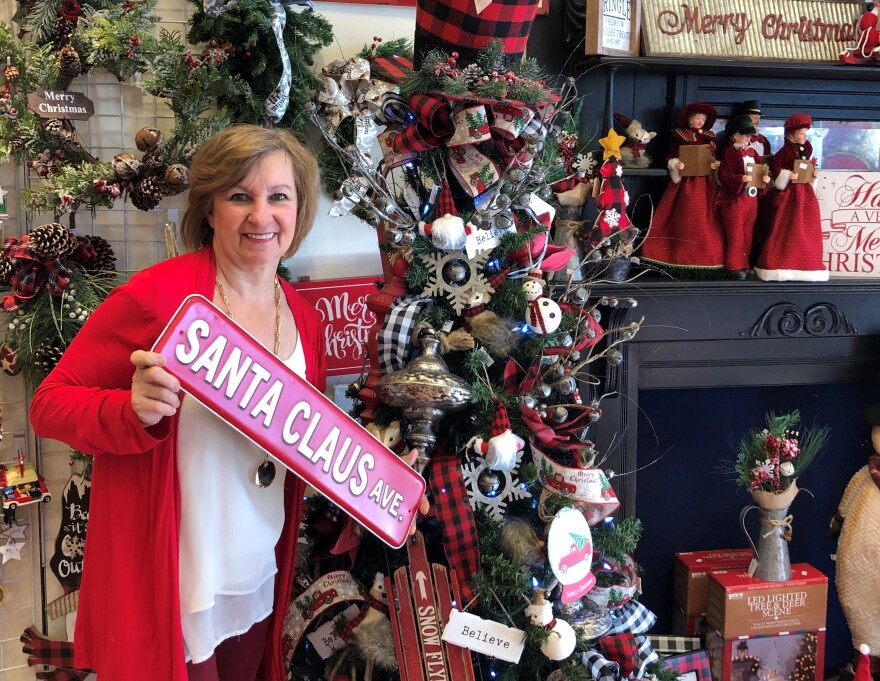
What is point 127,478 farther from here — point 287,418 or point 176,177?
point 176,177

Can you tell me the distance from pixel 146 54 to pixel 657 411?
5.70 ft

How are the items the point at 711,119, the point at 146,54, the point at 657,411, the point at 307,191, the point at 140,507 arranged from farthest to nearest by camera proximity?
1. the point at 657,411
2. the point at 711,119
3. the point at 146,54
4. the point at 307,191
5. the point at 140,507

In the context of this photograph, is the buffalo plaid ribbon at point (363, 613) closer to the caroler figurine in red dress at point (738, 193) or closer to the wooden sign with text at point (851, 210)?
the caroler figurine in red dress at point (738, 193)

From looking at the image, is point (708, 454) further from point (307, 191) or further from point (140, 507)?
point (140, 507)

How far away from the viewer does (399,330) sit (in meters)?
1.37

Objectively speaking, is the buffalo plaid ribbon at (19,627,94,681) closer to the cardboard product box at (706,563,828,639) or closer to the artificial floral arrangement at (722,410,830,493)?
the cardboard product box at (706,563,828,639)

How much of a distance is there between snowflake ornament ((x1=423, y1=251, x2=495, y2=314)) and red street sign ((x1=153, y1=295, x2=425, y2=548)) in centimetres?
31

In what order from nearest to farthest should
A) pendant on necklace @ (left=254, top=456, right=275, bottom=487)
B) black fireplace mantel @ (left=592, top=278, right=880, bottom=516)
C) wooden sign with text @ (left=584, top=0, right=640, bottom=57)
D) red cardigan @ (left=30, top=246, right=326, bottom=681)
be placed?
1. red cardigan @ (left=30, top=246, right=326, bottom=681)
2. pendant on necklace @ (left=254, top=456, right=275, bottom=487)
3. wooden sign with text @ (left=584, top=0, right=640, bottom=57)
4. black fireplace mantel @ (left=592, top=278, right=880, bottom=516)

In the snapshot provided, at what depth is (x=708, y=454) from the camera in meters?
2.44

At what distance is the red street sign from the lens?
1107 millimetres

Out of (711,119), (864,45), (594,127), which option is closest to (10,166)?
(594,127)

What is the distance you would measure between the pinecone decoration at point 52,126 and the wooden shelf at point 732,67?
4.22ft

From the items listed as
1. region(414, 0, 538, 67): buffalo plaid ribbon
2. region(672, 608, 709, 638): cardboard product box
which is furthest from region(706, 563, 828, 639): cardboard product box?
region(414, 0, 538, 67): buffalo plaid ribbon

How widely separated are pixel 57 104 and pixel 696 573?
6.66ft
